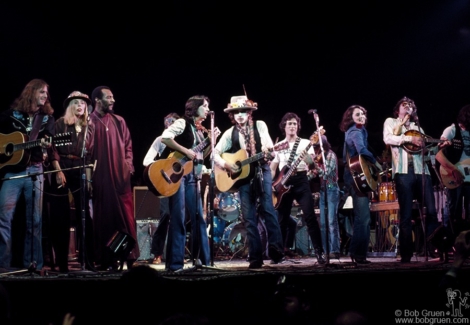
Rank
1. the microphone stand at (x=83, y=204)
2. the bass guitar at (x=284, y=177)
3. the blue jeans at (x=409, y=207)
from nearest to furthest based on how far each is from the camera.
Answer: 1. the microphone stand at (x=83, y=204)
2. the blue jeans at (x=409, y=207)
3. the bass guitar at (x=284, y=177)

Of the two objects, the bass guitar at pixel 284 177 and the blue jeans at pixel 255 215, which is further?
the bass guitar at pixel 284 177

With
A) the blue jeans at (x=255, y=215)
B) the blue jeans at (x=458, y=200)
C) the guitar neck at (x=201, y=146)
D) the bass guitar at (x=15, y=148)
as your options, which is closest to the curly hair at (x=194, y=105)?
the guitar neck at (x=201, y=146)

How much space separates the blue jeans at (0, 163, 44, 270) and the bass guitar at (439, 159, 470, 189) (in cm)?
705

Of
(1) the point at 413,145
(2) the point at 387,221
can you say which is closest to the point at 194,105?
(1) the point at 413,145

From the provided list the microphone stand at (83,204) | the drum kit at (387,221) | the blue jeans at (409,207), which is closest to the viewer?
the microphone stand at (83,204)

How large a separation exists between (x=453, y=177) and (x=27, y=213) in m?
7.33

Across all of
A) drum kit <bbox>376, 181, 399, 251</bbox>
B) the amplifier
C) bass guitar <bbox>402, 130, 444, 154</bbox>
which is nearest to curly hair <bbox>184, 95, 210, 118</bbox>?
bass guitar <bbox>402, 130, 444, 154</bbox>

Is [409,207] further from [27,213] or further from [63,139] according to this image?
[27,213]

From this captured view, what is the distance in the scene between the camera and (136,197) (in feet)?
47.5

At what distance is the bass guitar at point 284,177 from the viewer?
10.2 meters

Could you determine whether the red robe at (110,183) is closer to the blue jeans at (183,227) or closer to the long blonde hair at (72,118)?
the long blonde hair at (72,118)

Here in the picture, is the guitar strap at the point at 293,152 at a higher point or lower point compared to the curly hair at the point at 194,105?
lower

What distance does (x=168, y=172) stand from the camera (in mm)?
8258

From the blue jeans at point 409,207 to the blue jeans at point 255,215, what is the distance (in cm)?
203
